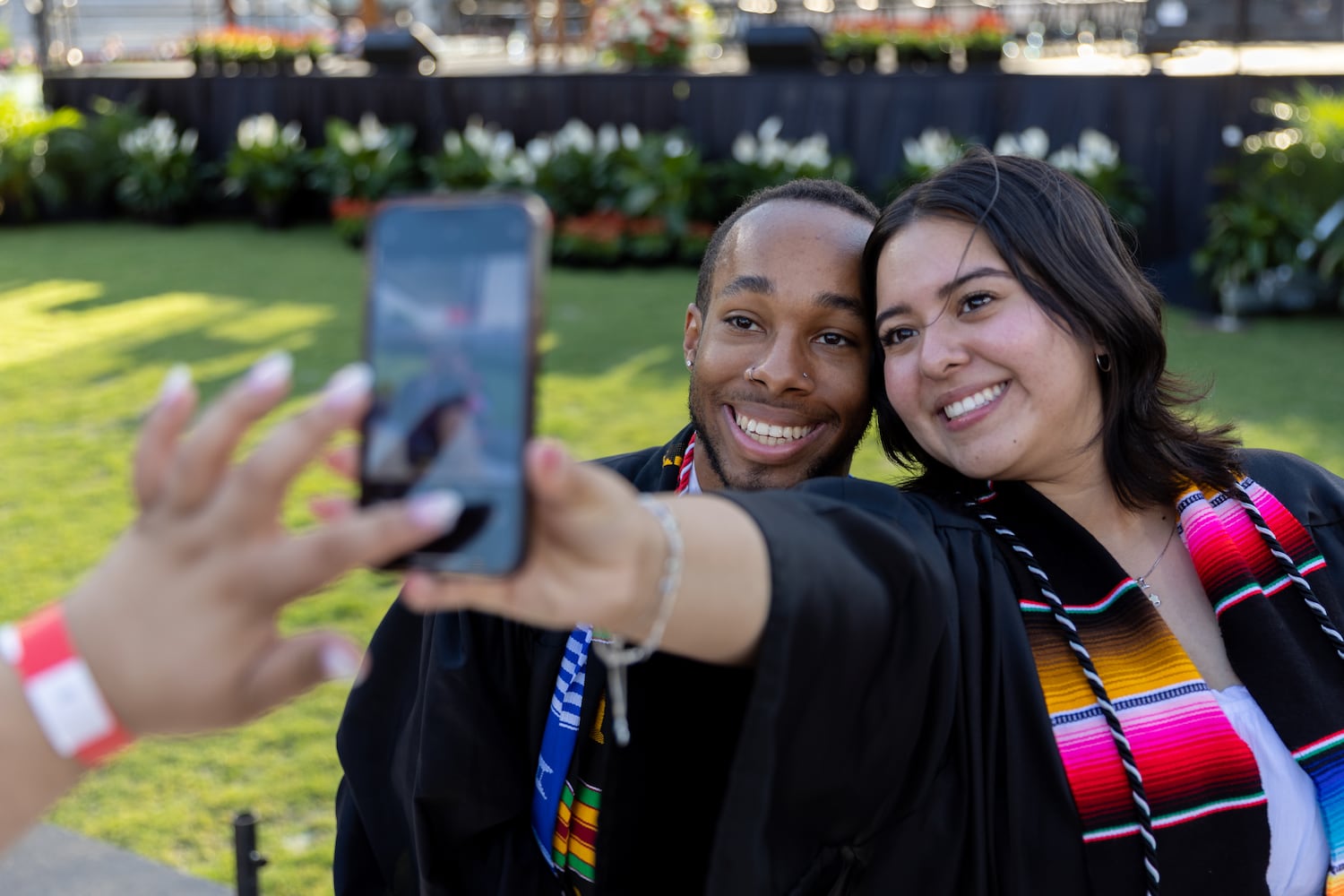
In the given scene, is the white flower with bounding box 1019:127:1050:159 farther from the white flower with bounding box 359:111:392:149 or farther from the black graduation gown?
the black graduation gown

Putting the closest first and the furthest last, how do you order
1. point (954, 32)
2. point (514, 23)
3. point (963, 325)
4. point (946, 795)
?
point (946, 795), point (963, 325), point (954, 32), point (514, 23)

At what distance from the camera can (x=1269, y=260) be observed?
8445mm

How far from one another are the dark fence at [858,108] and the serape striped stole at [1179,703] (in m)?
7.60

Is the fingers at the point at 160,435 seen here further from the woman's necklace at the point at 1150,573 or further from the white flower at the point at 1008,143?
the white flower at the point at 1008,143

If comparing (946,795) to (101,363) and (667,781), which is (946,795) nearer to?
(667,781)

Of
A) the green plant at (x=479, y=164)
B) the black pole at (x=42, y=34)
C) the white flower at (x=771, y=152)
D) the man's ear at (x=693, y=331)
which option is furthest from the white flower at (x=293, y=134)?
the man's ear at (x=693, y=331)

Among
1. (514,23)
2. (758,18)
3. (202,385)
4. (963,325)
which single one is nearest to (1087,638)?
(963,325)

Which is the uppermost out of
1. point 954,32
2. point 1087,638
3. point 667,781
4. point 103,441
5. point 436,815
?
point 954,32

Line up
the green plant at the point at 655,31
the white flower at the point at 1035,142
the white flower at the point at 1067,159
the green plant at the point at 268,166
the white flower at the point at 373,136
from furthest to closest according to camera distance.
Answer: the green plant at the point at 268,166, the white flower at the point at 373,136, the green plant at the point at 655,31, the white flower at the point at 1035,142, the white flower at the point at 1067,159

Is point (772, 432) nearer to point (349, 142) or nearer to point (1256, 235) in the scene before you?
point (1256, 235)

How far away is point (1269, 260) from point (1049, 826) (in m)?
7.92

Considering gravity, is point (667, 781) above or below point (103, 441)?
above

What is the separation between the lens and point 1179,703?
68.2 inches

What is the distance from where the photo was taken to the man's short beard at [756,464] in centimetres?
217
